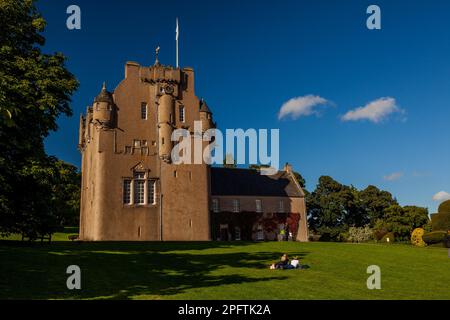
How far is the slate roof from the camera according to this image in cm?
6462

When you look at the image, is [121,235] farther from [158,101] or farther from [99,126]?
[158,101]

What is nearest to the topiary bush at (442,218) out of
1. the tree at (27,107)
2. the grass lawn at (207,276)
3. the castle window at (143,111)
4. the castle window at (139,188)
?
the grass lawn at (207,276)

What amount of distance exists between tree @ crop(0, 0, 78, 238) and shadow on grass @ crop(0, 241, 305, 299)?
121 inches

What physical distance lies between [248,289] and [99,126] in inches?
1435

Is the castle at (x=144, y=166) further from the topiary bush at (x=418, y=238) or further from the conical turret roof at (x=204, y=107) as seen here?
the topiary bush at (x=418, y=238)

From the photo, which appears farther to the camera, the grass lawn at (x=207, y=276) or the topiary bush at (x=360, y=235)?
the topiary bush at (x=360, y=235)

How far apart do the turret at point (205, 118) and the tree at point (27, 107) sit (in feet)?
79.1

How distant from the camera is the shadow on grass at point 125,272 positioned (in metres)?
17.2

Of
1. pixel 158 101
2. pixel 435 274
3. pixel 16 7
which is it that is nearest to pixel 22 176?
pixel 16 7

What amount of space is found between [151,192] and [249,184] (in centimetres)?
2003

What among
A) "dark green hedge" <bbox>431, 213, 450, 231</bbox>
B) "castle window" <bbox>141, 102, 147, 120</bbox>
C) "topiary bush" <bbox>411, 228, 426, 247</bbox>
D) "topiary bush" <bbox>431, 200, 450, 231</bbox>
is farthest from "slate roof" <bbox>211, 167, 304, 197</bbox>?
"topiary bush" <bbox>431, 200, 450, 231</bbox>

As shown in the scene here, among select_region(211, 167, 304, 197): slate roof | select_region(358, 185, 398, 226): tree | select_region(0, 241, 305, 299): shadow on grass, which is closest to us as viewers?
select_region(0, 241, 305, 299): shadow on grass

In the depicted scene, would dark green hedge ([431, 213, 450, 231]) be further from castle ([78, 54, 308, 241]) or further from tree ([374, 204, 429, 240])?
castle ([78, 54, 308, 241])
